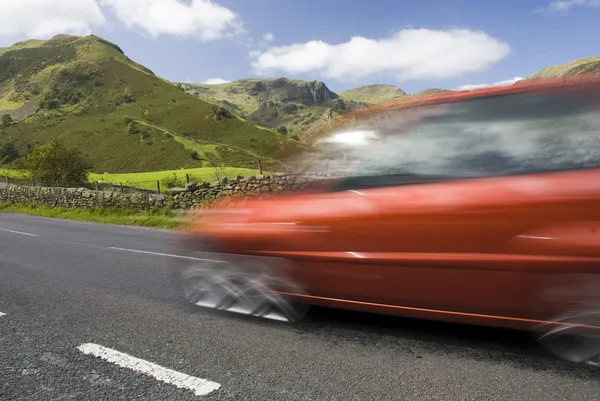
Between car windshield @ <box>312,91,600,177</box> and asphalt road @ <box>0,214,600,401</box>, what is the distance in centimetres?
133

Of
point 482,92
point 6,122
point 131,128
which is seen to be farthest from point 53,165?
point 6,122

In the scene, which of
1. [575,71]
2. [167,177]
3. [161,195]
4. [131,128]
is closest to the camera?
[575,71]

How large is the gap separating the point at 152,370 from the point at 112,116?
116m

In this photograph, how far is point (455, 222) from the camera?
325cm

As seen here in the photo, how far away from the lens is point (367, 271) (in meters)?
3.57

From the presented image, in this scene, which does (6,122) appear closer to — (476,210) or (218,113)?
(218,113)

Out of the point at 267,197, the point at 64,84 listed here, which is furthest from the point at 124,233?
the point at 64,84

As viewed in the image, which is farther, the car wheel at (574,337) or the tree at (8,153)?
the tree at (8,153)

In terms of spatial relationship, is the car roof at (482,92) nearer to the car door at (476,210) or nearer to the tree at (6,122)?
the car door at (476,210)

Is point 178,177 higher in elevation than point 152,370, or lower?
higher

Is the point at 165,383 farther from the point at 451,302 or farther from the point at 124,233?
the point at 124,233

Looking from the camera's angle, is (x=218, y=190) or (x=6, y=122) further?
(x=6, y=122)

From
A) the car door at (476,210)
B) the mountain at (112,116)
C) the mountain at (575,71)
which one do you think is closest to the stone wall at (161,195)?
the mountain at (575,71)

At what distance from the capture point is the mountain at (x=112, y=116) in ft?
288
